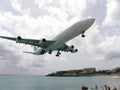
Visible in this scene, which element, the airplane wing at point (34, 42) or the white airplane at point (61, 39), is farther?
the airplane wing at point (34, 42)

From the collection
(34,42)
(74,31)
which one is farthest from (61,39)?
(34,42)

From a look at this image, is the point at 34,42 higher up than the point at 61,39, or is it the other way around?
the point at 34,42

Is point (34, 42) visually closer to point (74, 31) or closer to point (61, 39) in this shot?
point (61, 39)

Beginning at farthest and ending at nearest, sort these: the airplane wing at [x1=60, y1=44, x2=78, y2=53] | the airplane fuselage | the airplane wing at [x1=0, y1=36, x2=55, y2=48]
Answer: the airplane wing at [x1=60, y1=44, x2=78, y2=53]
the airplane wing at [x1=0, y1=36, x2=55, y2=48]
the airplane fuselage

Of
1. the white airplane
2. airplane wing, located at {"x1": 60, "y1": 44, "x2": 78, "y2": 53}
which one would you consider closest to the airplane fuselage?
the white airplane

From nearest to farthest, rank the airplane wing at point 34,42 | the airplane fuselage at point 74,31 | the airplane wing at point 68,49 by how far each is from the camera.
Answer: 1. the airplane fuselage at point 74,31
2. the airplane wing at point 34,42
3. the airplane wing at point 68,49

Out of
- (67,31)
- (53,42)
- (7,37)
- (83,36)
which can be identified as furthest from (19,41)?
(83,36)

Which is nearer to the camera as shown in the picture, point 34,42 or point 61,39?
point 61,39

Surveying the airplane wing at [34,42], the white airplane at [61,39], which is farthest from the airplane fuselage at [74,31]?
the airplane wing at [34,42]

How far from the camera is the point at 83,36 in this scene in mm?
45312

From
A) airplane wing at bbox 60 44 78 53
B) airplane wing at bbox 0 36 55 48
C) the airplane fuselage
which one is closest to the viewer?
the airplane fuselage

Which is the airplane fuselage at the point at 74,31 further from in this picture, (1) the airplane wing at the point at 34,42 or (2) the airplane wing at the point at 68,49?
(2) the airplane wing at the point at 68,49

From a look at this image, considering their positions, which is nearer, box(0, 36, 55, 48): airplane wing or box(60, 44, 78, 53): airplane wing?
box(0, 36, 55, 48): airplane wing

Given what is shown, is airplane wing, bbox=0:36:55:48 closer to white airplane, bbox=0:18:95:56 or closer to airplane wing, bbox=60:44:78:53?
white airplane, bbox=0:18:95:56
